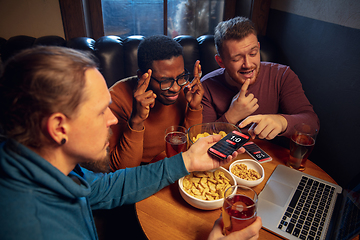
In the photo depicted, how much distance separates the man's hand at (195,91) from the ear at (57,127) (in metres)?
0.95

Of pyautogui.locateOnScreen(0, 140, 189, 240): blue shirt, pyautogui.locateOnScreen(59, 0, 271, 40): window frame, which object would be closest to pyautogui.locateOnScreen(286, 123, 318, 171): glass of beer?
pyautogui.locateOnScreen(0, 140, 189, 240): blue shirt

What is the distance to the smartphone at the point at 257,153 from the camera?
4.01 feet

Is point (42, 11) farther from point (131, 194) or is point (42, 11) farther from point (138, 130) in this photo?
point (131, 194)

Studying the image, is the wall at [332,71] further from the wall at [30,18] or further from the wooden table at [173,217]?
the wall at [30,18]

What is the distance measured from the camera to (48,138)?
648mm

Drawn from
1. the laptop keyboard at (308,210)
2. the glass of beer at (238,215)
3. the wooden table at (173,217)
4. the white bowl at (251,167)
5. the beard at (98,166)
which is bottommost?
the wooden table at (173,217)

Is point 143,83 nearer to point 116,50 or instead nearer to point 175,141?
point 175,141

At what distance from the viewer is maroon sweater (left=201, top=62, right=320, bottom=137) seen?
1.67m

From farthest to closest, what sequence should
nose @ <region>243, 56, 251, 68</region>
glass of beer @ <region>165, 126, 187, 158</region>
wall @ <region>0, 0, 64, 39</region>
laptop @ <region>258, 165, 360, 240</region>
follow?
wall @ <region>0, 0, 64, 39</region> < nose @ <region>243, 56, 251, 68</region> < glass of beer @ <region>165, 126, 187, 158</region> < laptop @ <region>258, 165, 360, 240</region>

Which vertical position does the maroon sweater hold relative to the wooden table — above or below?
above

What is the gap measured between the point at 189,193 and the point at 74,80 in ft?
2.01

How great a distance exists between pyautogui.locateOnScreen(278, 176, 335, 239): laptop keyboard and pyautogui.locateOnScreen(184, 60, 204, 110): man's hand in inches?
29.7

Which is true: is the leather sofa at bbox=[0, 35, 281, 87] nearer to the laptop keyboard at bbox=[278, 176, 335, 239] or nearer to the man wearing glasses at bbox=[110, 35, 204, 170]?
the man wearing glasses at bbox=[110, 35, 204, 170]

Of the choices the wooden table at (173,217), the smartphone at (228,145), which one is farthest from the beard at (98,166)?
the smartphone at (228,145)
